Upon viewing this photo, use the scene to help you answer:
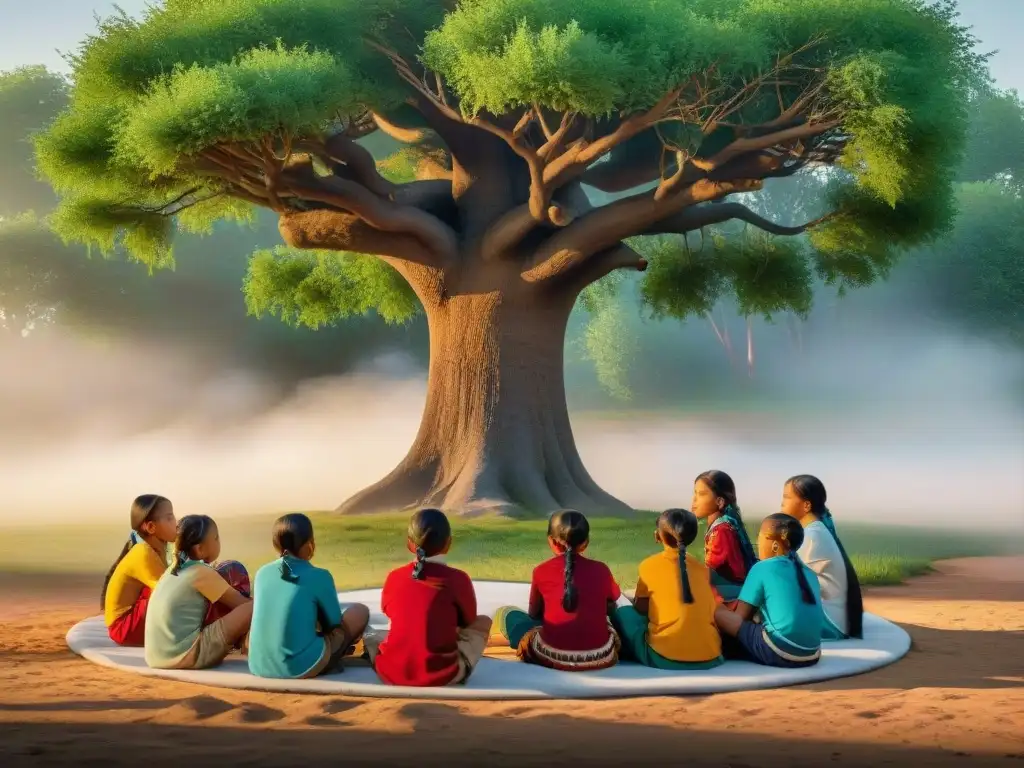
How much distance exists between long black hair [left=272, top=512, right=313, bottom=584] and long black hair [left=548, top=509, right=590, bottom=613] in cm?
134

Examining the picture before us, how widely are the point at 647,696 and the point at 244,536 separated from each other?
457 inches

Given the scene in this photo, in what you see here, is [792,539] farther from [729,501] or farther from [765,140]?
[765,140]

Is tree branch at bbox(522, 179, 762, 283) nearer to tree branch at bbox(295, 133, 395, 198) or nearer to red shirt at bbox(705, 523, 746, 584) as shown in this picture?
tree branch at bbox(295, 133, 395, 198)

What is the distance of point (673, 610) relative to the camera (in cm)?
770

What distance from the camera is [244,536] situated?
18.1 meters

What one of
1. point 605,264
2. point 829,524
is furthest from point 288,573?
point 605,264

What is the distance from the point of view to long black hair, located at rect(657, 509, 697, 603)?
24.7 ft

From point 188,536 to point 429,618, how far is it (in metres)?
1.53

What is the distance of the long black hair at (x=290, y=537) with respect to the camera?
24.0 feet

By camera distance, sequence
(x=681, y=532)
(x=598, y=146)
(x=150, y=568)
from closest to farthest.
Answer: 1. (x=681, y=532)
2. (x=150, y=568)
3. (x=598, y=146)

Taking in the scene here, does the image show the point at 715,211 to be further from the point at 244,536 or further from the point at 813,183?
the point at 813,183

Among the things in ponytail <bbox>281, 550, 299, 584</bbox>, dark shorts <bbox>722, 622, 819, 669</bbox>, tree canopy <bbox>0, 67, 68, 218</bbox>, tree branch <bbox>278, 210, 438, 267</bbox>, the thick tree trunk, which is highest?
tree canopy <bbox>0, 67, 68, 218</bbox>

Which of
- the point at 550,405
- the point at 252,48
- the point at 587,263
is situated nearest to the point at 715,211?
the point at 587,263

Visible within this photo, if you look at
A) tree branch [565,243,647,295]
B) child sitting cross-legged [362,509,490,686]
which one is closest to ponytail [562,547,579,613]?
child sitting cross-legged [362,509,490,686]
